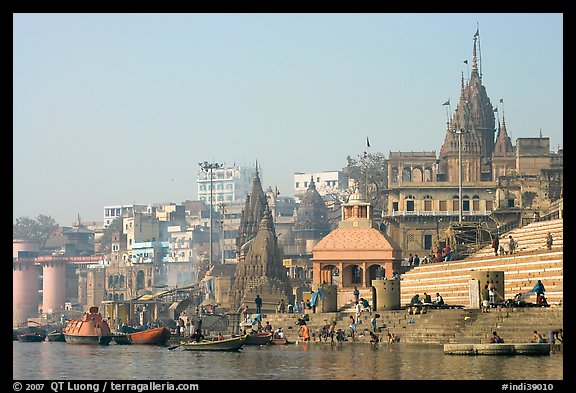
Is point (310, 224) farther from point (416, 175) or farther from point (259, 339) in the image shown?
point (259, 339)

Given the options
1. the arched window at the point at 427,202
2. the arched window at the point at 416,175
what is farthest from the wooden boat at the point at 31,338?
the arched window at the point at 416,175

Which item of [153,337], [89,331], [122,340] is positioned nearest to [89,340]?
[89,331]

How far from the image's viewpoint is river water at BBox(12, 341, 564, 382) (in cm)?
4238

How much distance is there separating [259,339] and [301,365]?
19131 millimetres

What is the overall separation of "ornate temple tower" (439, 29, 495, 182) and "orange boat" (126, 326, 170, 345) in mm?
57667

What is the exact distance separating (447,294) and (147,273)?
116409 millimetres

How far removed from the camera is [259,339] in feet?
224

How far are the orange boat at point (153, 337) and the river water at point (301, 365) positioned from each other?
Answer: 11092mm

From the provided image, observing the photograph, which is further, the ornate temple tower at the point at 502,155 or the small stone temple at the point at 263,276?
the ornate temple tower at the point at 502,155

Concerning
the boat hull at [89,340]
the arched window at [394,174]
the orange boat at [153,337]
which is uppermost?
the arched window at [394,174]

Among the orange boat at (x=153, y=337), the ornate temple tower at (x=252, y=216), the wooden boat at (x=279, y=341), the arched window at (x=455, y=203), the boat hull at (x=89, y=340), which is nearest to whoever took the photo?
the wooden boat at (x=279, y=341)

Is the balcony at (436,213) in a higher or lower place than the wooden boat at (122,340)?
higher

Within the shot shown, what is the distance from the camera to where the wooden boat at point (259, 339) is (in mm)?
67875

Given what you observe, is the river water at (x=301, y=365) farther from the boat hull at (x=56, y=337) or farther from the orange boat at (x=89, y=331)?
the boat hull at (x=56, y=337)
